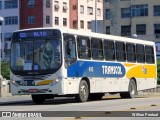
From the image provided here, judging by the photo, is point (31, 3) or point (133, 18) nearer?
point (133, 18)

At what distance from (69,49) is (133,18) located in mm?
65451

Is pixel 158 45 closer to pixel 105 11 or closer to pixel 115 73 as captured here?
pixel 105 11

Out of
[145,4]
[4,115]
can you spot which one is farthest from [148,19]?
[4,115]

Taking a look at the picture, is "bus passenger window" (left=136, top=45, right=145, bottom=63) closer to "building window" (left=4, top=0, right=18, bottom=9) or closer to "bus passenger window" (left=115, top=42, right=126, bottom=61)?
"bus passenger window" (left=115, top=42, right=126, bottom=61)

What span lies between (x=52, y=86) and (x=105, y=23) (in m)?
68.0

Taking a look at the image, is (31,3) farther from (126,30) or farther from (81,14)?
(126,30)

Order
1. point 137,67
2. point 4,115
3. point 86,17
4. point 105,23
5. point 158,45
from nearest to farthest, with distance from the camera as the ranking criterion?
point 4,115
point 137,67
point 158,45
point 105,23
point 86,17

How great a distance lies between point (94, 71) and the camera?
25562 mm

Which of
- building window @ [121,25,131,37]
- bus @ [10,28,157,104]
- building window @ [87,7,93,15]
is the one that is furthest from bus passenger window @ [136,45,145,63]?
building window @ [87,7,93,15]

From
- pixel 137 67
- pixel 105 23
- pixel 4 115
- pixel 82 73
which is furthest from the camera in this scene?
pixel 105 23

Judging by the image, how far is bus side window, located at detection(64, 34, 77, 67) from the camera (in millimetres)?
23219

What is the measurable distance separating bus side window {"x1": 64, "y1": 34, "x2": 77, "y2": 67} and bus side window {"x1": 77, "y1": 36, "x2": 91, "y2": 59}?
1.50 ft

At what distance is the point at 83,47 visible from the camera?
966 inches

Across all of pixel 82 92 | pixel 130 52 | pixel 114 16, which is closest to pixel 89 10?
pixel 114 16
